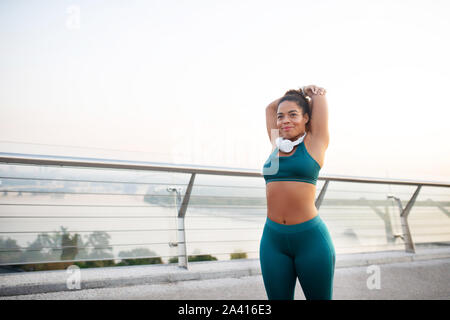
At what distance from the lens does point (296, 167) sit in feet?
5.01

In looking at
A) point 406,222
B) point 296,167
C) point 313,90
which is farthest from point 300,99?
point 406,222

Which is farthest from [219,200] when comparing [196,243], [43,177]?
[43,177]

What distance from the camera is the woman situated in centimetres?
144

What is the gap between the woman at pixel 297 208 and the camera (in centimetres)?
144

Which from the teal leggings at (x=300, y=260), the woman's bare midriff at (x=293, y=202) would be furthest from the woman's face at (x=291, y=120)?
the teal leggings at (x=300, y=260)

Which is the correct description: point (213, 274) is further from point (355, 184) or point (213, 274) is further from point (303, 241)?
point (355, 184)

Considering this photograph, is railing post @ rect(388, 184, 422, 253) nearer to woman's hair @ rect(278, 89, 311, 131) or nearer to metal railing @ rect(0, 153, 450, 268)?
metal railing @ rect(0, 153, 450, 268)

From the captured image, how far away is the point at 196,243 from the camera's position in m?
3.12

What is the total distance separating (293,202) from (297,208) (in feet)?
0.11

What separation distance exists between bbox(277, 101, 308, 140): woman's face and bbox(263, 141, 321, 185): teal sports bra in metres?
0.07

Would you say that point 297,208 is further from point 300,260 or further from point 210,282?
point 210,282

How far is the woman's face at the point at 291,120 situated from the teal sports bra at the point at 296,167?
2.8 inches

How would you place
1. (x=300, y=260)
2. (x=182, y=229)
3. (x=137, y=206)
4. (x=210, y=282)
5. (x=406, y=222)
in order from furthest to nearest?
(x=406, y=222) → (x=182, y=229) → (x=137, y=206) → (x=210, y=282) → (x=300, y=260)

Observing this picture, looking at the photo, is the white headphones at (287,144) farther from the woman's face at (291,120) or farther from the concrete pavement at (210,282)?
the concrete pavement at (210,282)
